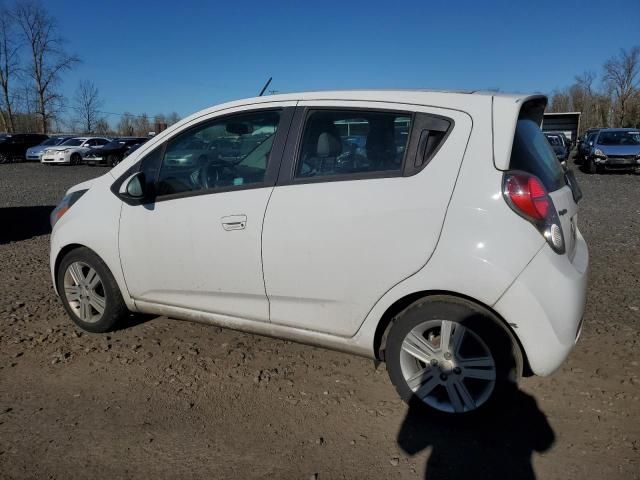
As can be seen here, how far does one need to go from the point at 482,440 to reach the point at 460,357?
44 centimetres

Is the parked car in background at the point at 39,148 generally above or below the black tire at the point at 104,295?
above

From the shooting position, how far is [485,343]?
2703mm

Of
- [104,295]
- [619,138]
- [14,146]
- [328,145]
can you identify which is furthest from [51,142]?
[328,145]

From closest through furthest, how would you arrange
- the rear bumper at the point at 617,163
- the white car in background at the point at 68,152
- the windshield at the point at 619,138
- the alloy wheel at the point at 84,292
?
the alloy wheel at the point at 84,292 < the rear bumper at the point at 617,163 < the windshield at the point at 619,138 < the white car in background at the point at 68,152

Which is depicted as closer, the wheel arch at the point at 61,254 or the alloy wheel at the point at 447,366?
the alloy wheel at the point at 447,366

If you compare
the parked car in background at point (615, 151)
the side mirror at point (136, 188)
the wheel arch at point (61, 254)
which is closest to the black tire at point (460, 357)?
the side mirror at point (136, 188)

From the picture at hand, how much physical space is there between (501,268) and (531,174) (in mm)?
533

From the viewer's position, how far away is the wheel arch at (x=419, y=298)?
268 cm

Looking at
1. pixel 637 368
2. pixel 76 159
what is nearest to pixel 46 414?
pixel 637 368

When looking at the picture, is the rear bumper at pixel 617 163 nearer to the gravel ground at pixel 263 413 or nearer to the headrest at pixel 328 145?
the gravel ground at pixel 263 413

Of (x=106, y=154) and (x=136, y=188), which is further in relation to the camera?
(x=106, y=154)

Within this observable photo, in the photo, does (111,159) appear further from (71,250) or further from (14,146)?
(71,250)

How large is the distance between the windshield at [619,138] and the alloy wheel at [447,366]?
1986 centimetres

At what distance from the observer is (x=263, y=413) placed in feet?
10.00
